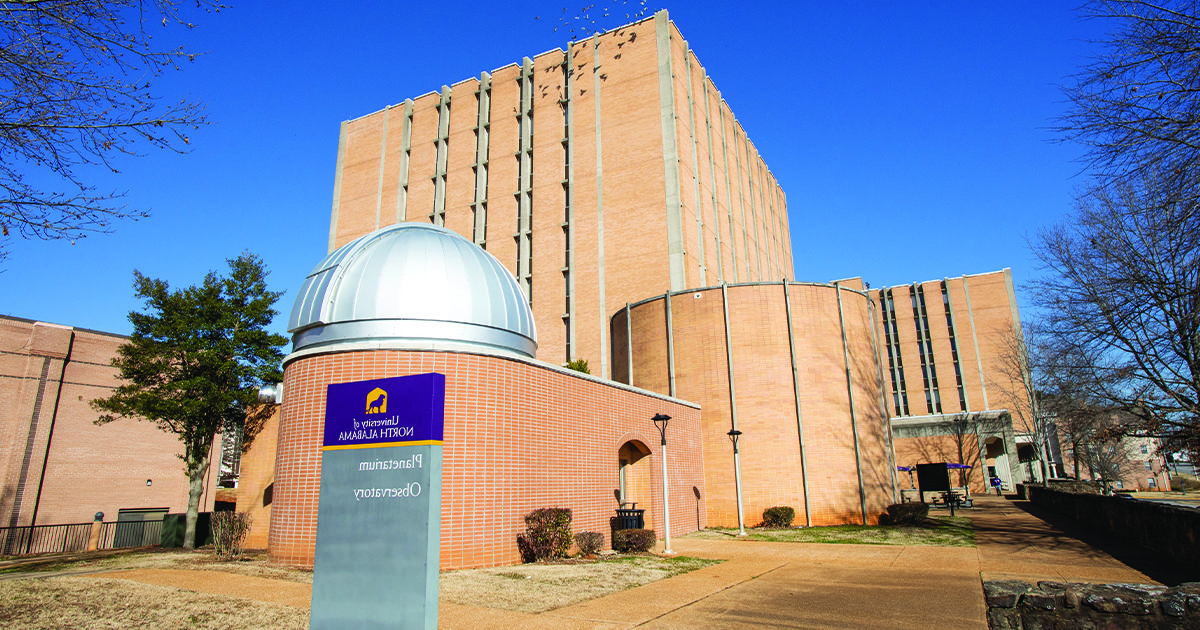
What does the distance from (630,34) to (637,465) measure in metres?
32.5

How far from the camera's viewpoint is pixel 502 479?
1436 centimetres

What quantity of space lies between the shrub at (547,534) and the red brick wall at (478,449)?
295mm

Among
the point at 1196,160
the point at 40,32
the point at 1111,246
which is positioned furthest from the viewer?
the point at 1111,246

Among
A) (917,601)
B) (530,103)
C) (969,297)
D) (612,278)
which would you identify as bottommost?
(917,601)

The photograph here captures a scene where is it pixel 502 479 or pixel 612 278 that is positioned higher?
pixel 612 278

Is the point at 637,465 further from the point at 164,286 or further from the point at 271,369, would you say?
the point at 164,286

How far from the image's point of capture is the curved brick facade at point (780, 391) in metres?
24.7

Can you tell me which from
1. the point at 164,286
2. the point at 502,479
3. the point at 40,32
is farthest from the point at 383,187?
the point at 40,32

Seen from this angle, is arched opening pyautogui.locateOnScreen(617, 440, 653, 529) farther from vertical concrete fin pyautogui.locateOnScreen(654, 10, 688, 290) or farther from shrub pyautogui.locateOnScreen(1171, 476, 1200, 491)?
shrub pyautogui.locateOnScreen(1171, 476, 1200, 491)

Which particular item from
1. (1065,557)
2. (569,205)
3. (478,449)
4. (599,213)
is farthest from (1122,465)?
(478,449)

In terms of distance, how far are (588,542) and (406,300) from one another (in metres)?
7.41

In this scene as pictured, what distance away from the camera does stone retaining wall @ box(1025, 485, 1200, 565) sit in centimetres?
1198

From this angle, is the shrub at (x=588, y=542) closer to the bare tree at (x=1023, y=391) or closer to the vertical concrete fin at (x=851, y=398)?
the vertical concrete fin at (x=851, y=398)

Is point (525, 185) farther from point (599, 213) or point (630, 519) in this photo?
point (630, 519)
